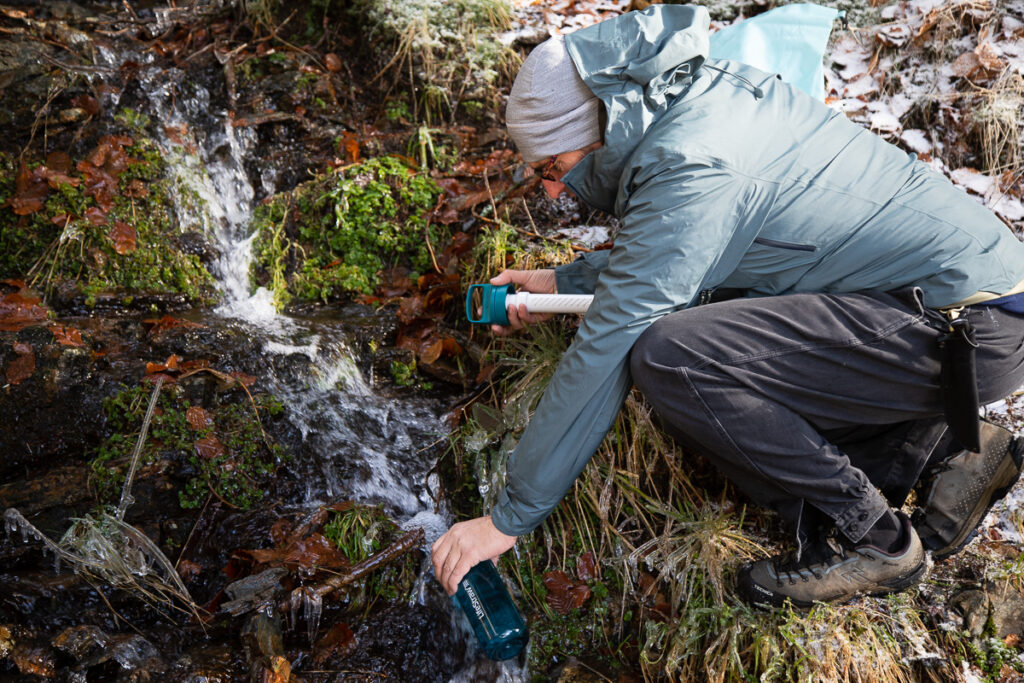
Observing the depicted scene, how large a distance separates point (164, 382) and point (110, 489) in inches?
21.5

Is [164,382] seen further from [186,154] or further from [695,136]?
[695,136]

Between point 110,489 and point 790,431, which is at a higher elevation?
point 790,431

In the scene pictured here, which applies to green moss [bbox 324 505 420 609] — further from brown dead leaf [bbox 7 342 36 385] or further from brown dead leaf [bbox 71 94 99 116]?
brown dead leaf [bbox 71 94 99 116]

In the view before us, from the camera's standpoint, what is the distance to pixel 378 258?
13.5 feet

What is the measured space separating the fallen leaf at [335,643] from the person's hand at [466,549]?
693mm

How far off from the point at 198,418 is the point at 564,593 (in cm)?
181

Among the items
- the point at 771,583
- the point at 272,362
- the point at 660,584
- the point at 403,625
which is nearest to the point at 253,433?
the point at 272,362

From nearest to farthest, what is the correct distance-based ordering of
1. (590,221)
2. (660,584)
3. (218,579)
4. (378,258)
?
(660,584) → (218,579) → (590,221) → (378,258)

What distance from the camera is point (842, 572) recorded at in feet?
7.89

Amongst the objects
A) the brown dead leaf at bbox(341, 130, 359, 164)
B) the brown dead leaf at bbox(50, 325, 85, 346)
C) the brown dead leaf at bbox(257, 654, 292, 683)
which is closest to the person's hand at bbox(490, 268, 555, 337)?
the brown dead leaf at bbox(257, 654, 292, 683)

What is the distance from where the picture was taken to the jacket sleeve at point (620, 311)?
1.96 meters

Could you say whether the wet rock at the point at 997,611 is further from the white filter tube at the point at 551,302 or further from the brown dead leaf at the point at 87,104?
A: the brown dead leaf at the point at 87,104

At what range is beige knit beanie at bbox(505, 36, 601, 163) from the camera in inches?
85.9

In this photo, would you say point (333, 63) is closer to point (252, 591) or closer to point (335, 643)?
point (252, 591)
